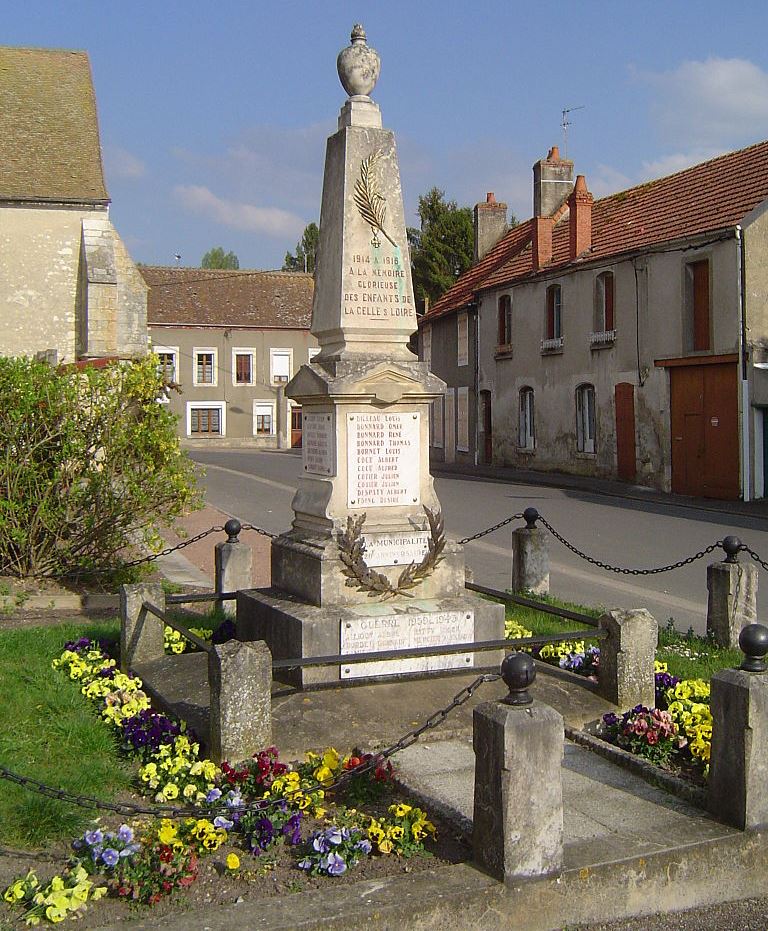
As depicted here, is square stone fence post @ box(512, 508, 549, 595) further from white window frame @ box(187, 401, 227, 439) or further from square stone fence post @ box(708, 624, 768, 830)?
white window frame @ box(187, 401, 227, 439)

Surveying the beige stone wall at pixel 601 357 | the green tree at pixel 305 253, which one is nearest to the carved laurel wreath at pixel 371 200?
the beige stone wall at pixel 601 357

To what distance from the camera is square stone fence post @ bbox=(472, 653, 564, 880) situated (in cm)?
403

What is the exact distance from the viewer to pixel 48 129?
27562 millimetres

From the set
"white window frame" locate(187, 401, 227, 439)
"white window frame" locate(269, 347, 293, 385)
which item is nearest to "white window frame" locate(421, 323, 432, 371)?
"white window frame" locate(269, 347, 293, 385)

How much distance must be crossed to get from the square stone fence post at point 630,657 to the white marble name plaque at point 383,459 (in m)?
1.72

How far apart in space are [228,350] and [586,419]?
30.7 metres

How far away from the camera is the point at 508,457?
3164 cm

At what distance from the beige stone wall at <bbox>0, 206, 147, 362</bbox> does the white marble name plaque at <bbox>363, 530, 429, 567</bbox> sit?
773 inches

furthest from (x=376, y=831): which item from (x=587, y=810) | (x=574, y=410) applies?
(x=574, y=410)

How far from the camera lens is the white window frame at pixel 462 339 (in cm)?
3491

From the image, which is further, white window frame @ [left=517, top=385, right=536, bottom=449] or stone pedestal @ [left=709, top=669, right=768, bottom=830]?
white window frame @ [left=517, top=385, right=536, bottom=449]

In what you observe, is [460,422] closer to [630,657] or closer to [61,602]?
[61,602]

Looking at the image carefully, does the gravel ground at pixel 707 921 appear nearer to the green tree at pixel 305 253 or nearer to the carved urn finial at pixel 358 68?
the carved urn finial at pixel 358 68

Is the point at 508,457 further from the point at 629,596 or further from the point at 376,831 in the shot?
the point at 376,831
